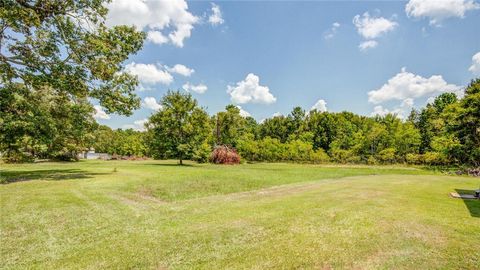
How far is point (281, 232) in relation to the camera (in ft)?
18.8

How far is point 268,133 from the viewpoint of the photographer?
2694 inches

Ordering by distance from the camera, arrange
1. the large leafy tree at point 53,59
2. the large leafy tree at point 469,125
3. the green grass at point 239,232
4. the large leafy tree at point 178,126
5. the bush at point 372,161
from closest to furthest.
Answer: the green grass at point 239,232
the large leafy tree at point 53,59
the large leafy tree at point 469,125
the large leafy tree at point 178,126
the bush at point 372,161

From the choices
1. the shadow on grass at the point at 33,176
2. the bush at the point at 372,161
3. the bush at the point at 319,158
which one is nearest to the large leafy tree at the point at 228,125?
the bush at the point at 319,158

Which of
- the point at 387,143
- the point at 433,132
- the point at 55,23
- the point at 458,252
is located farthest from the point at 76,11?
the point at 433,132

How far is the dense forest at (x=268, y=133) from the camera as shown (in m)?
16.2

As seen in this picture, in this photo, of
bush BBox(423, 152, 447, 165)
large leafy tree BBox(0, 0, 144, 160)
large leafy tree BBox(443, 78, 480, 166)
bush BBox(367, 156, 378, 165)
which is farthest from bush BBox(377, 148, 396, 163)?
large leafy tree BBox(0, 0, 144, 160)

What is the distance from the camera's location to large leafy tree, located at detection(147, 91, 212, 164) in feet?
110

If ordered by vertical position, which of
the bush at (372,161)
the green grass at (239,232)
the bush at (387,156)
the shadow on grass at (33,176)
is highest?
the bush at (387,156)

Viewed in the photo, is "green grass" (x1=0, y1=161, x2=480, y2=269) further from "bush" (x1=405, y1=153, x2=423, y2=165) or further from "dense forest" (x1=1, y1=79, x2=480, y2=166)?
"bush" (x1=405, y1=153, x2=423, y2=165)

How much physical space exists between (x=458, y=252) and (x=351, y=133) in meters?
54.9

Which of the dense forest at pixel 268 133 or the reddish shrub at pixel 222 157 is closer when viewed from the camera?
the dense forest at pixel 268 133

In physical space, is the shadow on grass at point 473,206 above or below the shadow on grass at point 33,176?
below

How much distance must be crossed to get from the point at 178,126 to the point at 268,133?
124ft

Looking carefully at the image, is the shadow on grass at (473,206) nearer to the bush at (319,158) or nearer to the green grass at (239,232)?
the green grass at (239,232)
